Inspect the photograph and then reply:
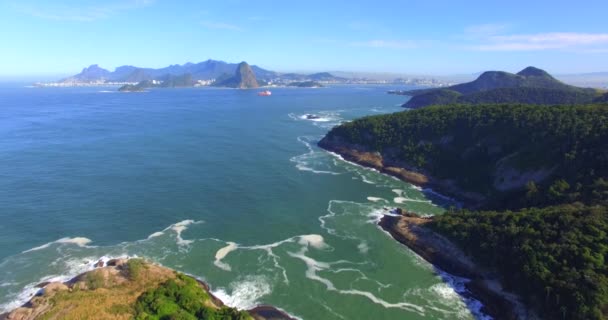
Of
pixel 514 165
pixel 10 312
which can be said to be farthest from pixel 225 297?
pixel 514 165

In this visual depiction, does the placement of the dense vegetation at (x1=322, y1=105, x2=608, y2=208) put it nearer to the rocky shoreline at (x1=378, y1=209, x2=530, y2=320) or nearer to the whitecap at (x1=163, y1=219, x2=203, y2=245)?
the rocky shoreline at (x1=378, y1=209, x2=530, y2=320)

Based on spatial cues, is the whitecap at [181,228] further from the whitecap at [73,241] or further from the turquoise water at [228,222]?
the whitecap at [73,241]

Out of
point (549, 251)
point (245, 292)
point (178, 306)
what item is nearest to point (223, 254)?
point (245, 292)

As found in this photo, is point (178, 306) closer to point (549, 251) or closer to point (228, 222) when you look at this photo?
point (228, 222)

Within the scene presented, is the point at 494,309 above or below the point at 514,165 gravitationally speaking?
below

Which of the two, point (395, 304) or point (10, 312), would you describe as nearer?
point (10, 312)

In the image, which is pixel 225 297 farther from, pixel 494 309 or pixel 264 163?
pixel 264 163

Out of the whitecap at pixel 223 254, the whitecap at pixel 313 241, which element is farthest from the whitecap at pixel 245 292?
the whitecap at pixel 313 241

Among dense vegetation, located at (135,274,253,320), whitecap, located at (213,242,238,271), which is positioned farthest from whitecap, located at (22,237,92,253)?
dense vegetation, located at (135,274,253,320)
